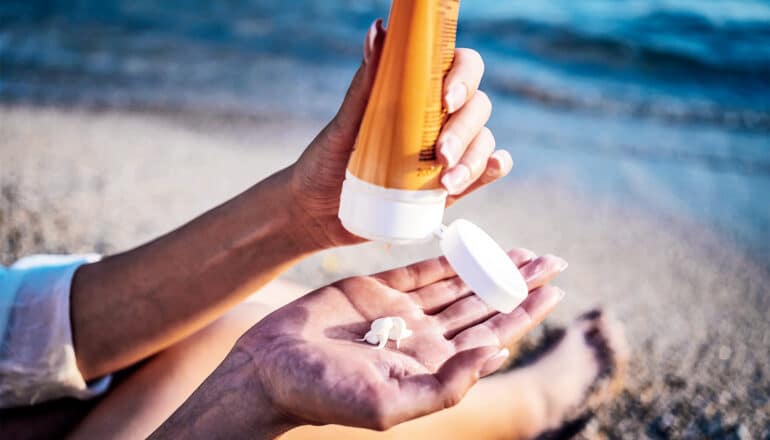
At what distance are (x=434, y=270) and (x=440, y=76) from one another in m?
0.33

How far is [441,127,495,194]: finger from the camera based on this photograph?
3.05 ft

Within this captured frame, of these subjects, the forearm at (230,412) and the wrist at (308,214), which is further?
the wrist at (308,214)

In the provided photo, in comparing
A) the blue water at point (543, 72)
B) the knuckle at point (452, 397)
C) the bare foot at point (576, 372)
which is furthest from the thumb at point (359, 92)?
the blue water at point (543, 72)

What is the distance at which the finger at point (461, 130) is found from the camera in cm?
92

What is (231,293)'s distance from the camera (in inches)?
49.6

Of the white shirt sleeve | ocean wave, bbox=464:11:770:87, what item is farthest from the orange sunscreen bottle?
ocean wave, bbox=464:11:770:87

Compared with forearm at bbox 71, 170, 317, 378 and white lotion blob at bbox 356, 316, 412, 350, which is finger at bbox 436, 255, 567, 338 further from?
forearm at bbox 71, 170, 317, 378

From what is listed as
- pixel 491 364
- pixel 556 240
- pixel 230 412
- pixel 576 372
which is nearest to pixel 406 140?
pixel 491 364

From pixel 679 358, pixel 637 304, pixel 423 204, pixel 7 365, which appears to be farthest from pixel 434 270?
pixel 637 304

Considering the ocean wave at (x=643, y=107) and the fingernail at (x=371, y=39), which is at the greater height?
the fingernail at (x=371, y=39)

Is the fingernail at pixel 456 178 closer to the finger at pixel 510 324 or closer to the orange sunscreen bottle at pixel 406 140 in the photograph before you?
the orange sunscreen bottle at pixel 406 140

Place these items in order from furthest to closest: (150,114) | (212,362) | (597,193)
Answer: (150,114)
(597,193)
(212,362)

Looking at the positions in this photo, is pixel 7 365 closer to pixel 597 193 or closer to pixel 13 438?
pixel 13 438

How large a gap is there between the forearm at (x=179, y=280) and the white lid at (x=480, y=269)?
354 mm
